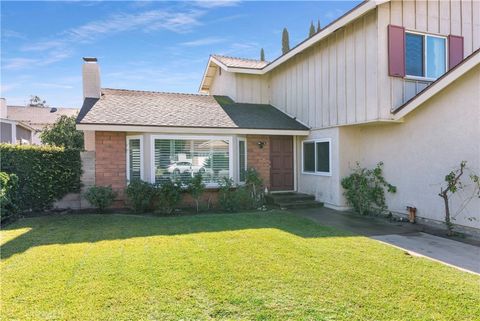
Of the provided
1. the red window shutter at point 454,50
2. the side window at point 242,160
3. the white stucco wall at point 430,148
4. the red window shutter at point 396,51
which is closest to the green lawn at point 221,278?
the white stucco wall at point 430,148

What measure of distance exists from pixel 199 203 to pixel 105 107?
543 centimetres

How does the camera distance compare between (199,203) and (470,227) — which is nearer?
(470,227)

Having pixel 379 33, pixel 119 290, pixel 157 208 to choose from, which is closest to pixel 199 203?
pixel 157 208

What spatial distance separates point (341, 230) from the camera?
8578mm

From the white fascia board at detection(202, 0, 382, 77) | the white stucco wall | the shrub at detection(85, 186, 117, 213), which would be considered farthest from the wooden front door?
the shrub at detection(85, 186, 117, 213)

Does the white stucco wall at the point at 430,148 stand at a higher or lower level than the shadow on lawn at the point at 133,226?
higher

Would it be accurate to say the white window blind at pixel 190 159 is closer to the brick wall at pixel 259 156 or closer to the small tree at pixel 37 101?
the brick wall at pixel 259 156

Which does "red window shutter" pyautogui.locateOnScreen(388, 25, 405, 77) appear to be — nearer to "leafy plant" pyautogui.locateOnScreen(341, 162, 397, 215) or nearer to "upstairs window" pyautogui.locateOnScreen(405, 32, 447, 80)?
"upstairs window" pyautogui.locateOnScreen(405, 32, 447, 80)

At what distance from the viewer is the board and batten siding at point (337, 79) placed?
33.7 feet

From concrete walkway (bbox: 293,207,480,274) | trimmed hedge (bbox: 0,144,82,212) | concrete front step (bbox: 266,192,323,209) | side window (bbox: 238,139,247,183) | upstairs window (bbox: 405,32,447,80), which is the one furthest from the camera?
side window (bbox: 238,139,247,183)

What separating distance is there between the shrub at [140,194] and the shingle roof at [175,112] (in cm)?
221

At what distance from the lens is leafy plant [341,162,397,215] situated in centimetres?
1107

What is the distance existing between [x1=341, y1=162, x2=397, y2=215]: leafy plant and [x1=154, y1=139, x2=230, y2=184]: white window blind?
4.83 metres

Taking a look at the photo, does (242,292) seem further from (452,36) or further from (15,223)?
(452,36)
